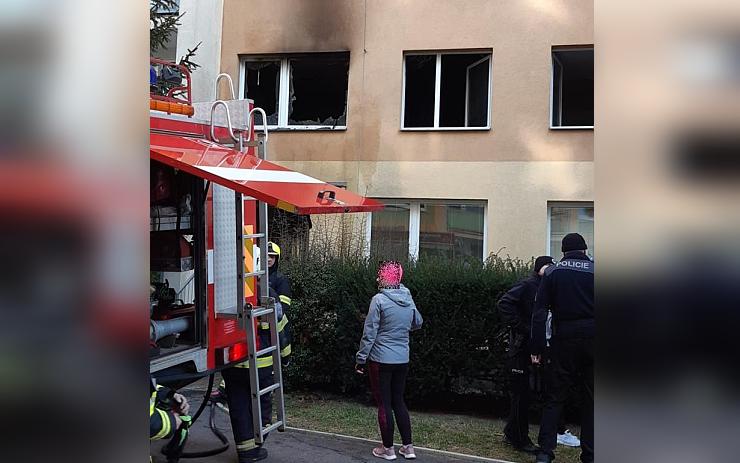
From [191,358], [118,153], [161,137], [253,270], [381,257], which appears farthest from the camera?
[381,257]

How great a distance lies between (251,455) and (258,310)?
4.30ft

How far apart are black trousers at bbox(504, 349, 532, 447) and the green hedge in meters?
0.92

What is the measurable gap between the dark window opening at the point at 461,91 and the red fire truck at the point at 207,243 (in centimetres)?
681

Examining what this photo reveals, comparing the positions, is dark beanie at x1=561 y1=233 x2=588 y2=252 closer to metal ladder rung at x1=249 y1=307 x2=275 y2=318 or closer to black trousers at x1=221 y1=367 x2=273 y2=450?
metal ladder rung at x1=249 y1=307 x2=275 y2=318

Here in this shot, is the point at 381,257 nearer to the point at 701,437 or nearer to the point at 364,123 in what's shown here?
the point at 364,123

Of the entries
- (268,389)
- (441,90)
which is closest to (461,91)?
(441,90)

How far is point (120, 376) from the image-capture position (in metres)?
1.28

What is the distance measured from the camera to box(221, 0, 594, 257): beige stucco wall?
10.6 m

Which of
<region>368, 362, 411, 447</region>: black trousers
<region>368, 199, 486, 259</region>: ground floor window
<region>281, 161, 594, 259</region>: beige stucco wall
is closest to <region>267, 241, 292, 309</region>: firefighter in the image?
<region>368, 362, 411, 447</region>: black trousers

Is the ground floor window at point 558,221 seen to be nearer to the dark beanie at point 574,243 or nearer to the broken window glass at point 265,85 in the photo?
the broken window glass at point 265,85

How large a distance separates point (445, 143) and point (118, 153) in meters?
10.2

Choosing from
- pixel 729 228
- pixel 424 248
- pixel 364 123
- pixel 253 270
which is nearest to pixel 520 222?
→ pixel 424 248

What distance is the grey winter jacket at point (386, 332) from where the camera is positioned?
5328 mm

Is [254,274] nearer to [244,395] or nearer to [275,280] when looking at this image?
[244,395]
